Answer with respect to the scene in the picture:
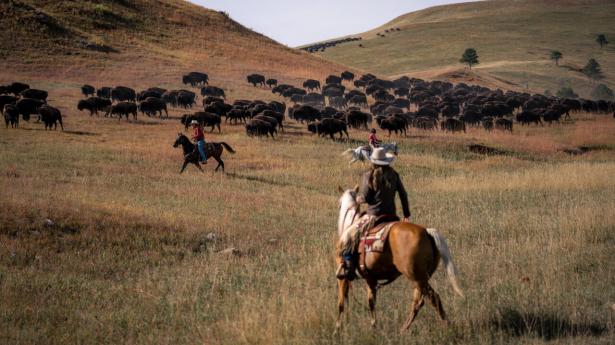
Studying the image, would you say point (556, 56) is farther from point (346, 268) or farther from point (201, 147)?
point (346, 268)

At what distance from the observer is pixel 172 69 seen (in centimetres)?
5888

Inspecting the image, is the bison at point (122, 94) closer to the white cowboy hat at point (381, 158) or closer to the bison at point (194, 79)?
the bison at point (194, 79)

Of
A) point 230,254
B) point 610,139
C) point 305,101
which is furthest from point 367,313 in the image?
point 305,101

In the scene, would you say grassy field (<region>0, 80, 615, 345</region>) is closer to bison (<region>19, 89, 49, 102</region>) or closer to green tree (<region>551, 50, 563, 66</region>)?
bison (<region>19, 89, 49, 102</region>)

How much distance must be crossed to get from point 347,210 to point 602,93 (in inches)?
3542

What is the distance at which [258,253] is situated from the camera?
1138cm

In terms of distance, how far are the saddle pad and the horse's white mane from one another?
0.42m

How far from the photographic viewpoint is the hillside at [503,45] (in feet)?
305

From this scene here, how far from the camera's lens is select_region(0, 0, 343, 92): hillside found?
5434cm

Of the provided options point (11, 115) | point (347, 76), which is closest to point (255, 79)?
point (347, 76)

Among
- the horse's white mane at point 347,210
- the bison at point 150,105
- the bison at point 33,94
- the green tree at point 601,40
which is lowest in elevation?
the horse's white mane at point 347,210

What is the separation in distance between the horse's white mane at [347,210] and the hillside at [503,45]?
7952 centimetres

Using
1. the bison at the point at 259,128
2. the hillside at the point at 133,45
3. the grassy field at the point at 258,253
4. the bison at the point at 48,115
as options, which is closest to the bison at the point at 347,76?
the hillside at the point at 133,45

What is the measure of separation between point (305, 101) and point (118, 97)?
19.1m
